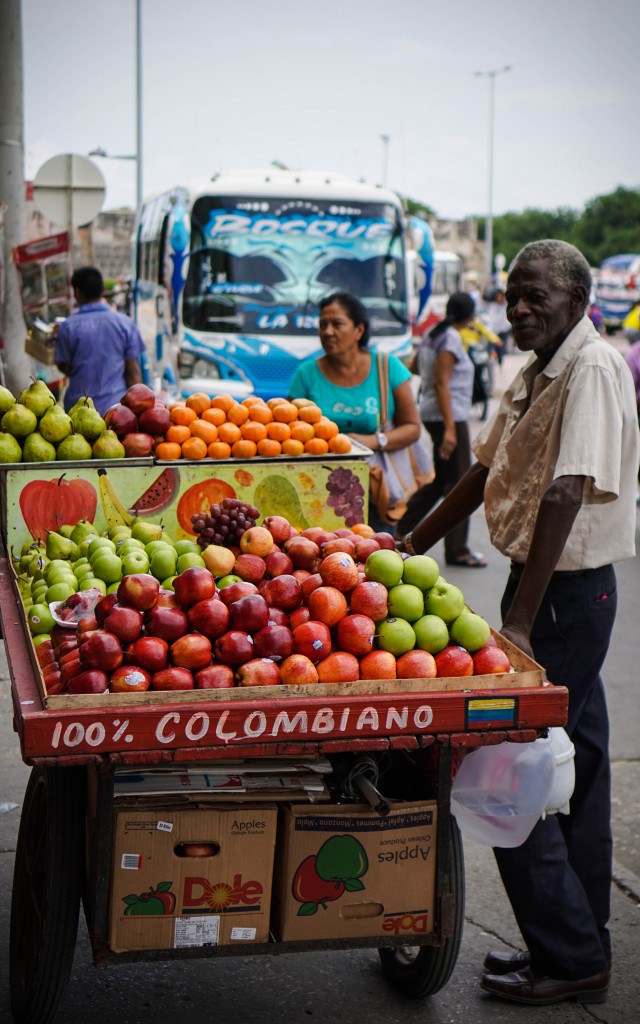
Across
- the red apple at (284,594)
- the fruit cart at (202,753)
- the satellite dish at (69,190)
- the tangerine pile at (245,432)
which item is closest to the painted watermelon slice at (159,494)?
the tangerine pile at (245,432)

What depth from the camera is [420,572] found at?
2.96m

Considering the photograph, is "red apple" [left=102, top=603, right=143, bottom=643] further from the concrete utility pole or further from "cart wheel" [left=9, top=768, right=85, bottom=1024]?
the concrete utility pole

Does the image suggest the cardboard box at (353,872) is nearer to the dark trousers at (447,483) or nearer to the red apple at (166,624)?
the red apple at (166,624)

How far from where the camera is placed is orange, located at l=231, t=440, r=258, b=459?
4.65 m

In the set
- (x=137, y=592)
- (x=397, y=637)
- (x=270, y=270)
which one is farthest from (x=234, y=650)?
(x=270, y=270)

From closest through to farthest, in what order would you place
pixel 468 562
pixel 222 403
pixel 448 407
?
1. pixel 222 403
2. pixel 448 407
3. pixel 468 562

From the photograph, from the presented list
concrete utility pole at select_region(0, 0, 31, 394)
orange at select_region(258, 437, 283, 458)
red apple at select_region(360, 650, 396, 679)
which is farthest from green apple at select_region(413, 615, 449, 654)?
concrete utility pole at select_region(0, 0, 31, 394)

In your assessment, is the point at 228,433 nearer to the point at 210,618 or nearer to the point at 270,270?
the point at 210,618

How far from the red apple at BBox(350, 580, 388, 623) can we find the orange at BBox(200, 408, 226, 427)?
205cm

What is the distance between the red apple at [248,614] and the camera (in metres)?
2.79


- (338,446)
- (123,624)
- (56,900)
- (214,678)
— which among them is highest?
(338,446)

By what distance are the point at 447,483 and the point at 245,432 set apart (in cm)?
417

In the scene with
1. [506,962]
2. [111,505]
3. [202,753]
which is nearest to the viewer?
[202,753]

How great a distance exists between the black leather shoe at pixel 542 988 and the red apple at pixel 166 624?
148cm
